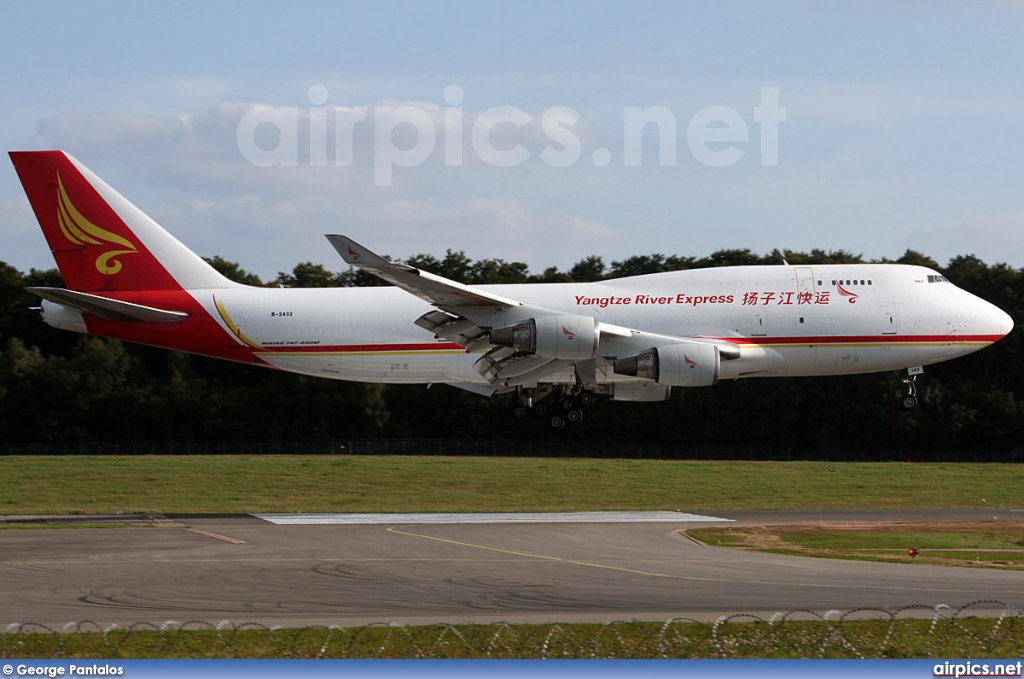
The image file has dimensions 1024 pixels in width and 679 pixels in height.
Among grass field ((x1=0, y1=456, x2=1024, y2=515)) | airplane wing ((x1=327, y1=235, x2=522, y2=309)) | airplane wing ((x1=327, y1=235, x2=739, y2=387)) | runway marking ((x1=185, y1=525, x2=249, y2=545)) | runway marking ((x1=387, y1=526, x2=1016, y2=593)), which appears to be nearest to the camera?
runway marking ((x1=387, y1=526, x2=1016, y2=593))

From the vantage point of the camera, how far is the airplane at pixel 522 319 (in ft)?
122

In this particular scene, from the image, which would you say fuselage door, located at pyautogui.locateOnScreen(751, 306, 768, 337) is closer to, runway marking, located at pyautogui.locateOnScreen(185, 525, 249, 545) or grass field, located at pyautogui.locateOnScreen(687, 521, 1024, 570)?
grass field, located at pyautogui.locateOnScreen(687, 521, 1024, 570)

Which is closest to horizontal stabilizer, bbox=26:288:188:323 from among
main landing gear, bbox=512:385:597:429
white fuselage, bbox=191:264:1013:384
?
white fuselage, bbox=191:264:1013:384

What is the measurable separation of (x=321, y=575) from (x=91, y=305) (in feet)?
57.6

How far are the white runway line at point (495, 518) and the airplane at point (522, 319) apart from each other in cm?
348

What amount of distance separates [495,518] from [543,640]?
793 inches

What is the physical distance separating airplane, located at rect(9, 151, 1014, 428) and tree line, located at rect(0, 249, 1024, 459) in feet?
68.4

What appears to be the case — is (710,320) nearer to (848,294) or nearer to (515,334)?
(848,294)

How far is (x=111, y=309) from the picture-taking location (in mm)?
39750

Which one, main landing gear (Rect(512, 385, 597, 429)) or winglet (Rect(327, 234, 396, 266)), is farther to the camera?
main landing gear (Rect(512, 385, 597, 429))

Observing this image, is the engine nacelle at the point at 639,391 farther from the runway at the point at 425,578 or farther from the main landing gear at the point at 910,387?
the main landing gear at the point at 910,387

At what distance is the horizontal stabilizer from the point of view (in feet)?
126

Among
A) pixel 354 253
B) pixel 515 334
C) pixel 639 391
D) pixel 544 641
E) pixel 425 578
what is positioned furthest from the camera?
pixel 639 391

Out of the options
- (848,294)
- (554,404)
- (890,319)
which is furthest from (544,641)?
(890,319)
